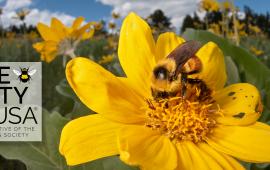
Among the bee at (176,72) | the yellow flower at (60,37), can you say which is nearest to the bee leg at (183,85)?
the bee at (176,72)

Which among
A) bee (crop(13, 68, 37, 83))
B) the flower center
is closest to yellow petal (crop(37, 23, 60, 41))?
bee (crop(13, 68, 37, 83))

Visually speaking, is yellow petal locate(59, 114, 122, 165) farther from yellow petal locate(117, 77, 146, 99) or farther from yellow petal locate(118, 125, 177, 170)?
yellow petal locate(117, 77, 146, 99)

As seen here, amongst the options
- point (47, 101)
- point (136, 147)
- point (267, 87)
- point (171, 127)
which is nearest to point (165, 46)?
point (171, 127)

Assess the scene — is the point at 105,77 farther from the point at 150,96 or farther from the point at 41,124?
the point at 41,124

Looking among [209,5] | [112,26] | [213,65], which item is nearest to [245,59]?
[213,65]

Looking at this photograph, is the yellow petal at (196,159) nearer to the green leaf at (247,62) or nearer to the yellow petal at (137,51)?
the yellow petal at (137,51)
